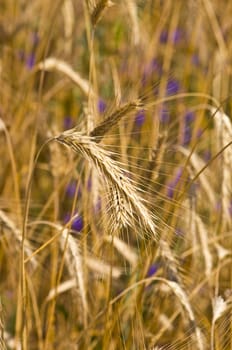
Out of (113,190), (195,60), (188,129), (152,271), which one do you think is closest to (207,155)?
(188,129)

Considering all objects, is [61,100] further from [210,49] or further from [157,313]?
[157,313]

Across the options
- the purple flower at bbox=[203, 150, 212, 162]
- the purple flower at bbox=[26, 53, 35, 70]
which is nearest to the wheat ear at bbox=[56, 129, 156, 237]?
the purple flower at bbox=[203, 150, 212, 162]

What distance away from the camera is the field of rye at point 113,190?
1.50 metres

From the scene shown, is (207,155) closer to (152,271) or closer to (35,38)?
(152,271)

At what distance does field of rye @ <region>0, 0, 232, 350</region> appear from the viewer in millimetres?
1496

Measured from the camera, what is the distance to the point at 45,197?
9.12ft

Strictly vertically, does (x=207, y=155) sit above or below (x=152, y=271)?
above

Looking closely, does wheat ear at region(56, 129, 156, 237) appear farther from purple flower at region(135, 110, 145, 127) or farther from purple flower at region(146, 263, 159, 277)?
purple flower at region(146, 263, 159, 277)

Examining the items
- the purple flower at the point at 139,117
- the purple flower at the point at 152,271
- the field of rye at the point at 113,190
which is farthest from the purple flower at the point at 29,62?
the purple flower at the point at 152,271

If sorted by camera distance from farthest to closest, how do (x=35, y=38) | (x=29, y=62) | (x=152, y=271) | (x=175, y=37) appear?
1. (x=175, y=37)
2. (x=35, y=38)
3. (x=29, y=62)
4. (x=152, y=271)

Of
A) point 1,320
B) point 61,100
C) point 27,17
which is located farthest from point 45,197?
point 1,320

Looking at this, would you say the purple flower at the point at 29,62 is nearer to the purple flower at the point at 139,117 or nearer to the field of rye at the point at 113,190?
the field of rye at the point at 113,190

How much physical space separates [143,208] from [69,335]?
0.75 meters

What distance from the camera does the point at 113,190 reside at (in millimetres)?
1294
